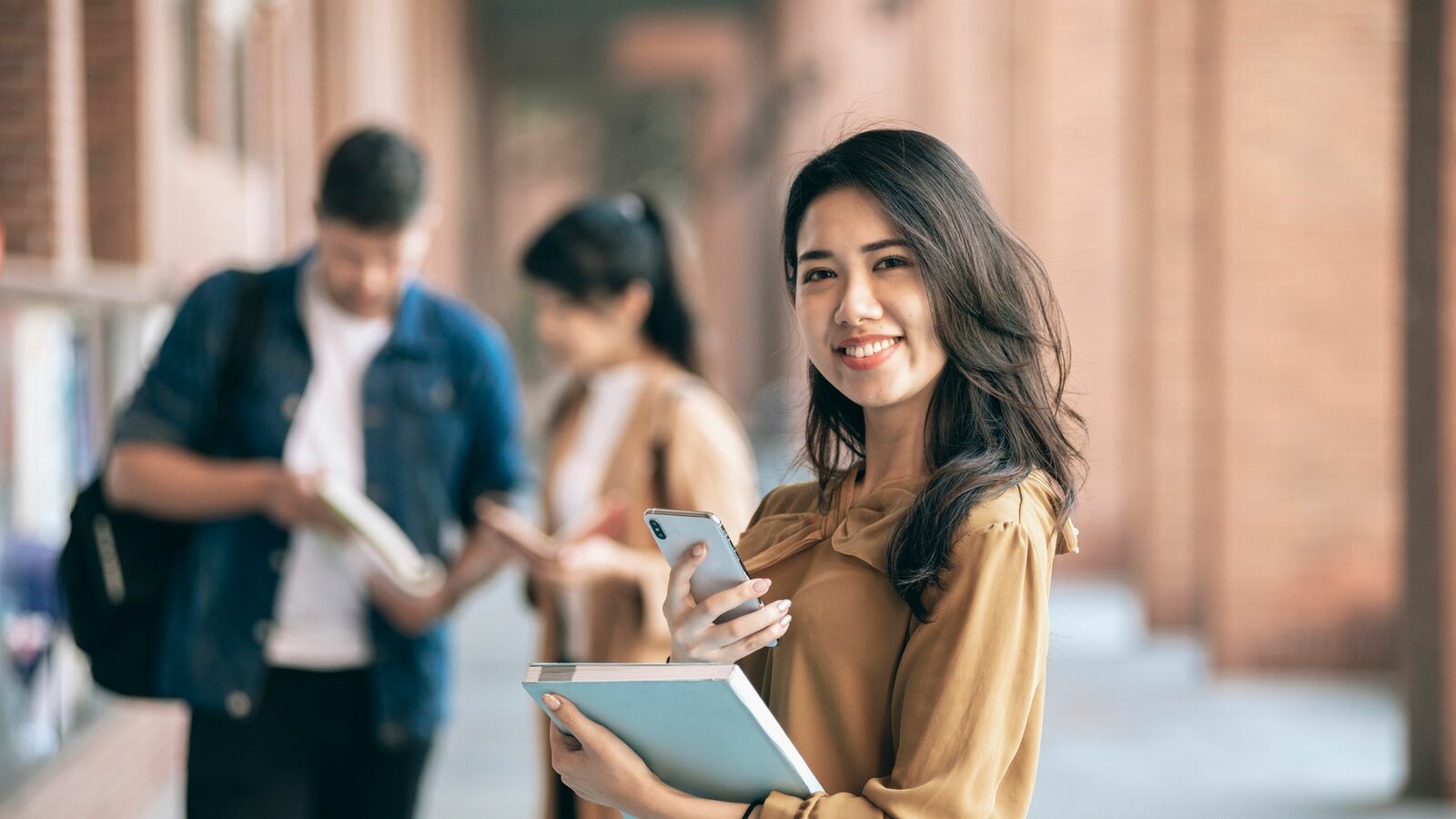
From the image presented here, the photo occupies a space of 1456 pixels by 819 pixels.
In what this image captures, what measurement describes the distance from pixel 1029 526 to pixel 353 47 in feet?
36.6

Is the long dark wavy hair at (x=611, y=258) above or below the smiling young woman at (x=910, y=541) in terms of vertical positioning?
above

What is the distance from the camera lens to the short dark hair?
3021mm

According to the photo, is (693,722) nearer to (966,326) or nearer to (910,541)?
(910,541)

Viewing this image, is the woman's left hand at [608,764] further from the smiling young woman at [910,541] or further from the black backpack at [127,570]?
the black backpack at [127,570]

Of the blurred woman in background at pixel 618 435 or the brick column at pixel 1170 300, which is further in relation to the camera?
the brick column at pixel 1170 300

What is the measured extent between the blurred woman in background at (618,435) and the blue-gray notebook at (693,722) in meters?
1.46

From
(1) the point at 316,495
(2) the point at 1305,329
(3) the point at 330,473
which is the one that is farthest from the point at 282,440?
(2) the point at 1305,329

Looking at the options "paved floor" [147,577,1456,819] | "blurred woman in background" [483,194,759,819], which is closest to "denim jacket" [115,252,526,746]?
"blurred woman in background" [483,194,759,819]

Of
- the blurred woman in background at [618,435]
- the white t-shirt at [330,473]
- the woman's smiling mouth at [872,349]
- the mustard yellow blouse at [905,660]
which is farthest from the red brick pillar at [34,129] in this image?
the woman's smiling mouth at [872,349]

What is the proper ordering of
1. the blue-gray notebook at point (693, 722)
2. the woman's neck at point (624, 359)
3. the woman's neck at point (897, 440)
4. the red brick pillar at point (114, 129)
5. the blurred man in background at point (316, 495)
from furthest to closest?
1. the red brick pillar at point (114, 129)
2. the woman's neck at point (624, 359)
3. the blurred man in background at point (316, 495)
4. the woman's neck at point (897, 440)
5. the blue-gray notebook at point (693, 722)

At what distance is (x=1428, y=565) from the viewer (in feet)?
19.7

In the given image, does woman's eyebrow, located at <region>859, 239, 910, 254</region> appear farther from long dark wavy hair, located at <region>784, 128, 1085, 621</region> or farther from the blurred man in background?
the blurred man in background

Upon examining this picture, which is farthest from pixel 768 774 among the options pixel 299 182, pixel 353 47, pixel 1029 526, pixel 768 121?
pixel 768 121

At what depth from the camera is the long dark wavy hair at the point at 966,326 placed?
5.85 feet
